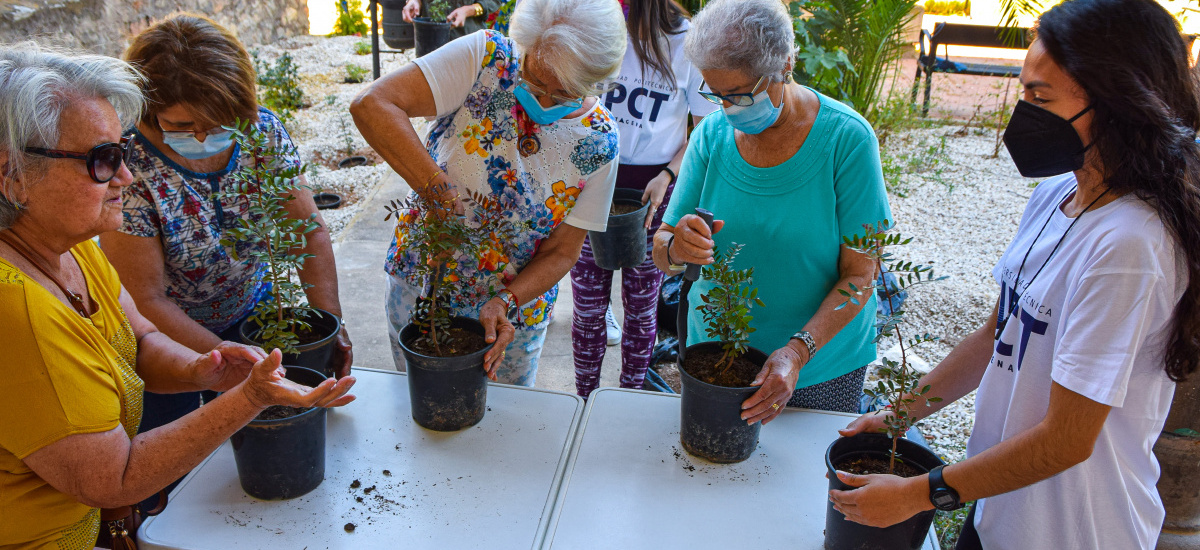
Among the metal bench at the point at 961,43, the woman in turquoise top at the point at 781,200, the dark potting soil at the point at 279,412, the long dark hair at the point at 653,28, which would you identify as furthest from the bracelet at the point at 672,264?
the metal bench at the point at 961,43

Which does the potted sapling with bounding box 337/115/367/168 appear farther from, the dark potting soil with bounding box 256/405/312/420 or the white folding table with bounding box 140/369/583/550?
the dark potting soil with bounding box 256/405/312/420

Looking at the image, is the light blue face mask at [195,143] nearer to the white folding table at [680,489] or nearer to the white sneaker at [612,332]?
the white folding table at [680,489]

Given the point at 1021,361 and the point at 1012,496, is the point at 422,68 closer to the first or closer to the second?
the point at 1021,361

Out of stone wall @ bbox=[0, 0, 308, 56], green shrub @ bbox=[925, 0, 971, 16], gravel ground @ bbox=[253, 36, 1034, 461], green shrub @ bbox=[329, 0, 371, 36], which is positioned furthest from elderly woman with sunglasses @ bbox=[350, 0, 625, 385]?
green shrub @ bbox=[329, 0, 371, 36]

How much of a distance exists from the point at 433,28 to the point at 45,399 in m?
5.69

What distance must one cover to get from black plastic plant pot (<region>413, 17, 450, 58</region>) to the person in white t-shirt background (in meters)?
5.70

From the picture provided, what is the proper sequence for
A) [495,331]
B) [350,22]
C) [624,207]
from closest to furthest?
[495,331] → [624,207] → [350,22]

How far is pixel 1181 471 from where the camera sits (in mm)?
1921

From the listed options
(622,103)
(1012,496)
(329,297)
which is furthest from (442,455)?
(622,103)

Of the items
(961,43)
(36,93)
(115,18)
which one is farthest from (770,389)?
(115,18)

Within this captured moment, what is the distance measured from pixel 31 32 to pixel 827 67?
5789 millimetres

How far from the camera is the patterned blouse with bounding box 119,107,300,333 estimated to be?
1758mm

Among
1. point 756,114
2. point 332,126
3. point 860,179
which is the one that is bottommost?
point 332,126

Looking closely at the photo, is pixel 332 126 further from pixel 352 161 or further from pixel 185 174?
pixel 185 174
